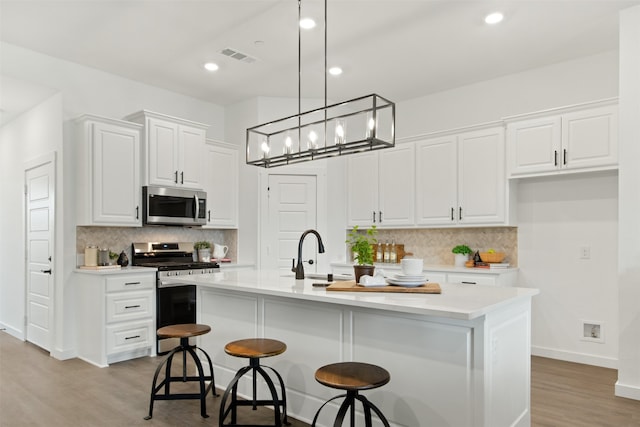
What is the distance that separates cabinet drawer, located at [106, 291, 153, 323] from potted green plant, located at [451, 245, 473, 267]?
11.0 ft

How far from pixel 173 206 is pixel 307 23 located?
8.36ft

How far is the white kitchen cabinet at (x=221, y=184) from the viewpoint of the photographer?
5.66 meters

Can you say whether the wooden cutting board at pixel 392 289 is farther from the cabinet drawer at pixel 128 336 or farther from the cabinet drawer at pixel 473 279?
the cabinet drawer at pixel 128 336

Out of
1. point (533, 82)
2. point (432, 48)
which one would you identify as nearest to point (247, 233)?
point (432, 48)

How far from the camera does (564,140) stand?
4.20 metres

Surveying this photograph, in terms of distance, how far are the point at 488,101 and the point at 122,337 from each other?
4661 millimetres

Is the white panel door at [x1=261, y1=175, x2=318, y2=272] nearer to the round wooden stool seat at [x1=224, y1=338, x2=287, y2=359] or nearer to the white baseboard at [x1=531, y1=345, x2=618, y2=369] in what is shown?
the white baseboard at [x1=531, y1=345, x2=618, y2=369]

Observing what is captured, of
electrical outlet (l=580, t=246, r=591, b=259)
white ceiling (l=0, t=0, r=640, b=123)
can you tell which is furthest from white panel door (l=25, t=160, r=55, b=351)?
electrical outlet (l=580, t=246, r=591, b=259)

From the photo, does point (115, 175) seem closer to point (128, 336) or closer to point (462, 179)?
point (128, 336)

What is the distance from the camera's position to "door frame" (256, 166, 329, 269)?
5668mm

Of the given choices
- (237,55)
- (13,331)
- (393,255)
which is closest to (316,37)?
(237,55)

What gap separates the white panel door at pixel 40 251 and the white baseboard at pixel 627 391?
529 centimetres

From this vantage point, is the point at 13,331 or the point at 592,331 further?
the point at 13,331

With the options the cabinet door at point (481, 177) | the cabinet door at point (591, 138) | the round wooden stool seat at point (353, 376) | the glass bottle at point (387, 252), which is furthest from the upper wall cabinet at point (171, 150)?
the cabinet door at point (591, 138)
